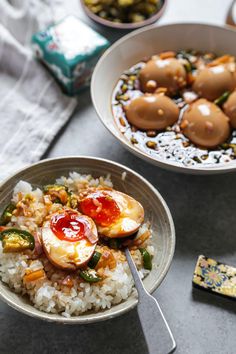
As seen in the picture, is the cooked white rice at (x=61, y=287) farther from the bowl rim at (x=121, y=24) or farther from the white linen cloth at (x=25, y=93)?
the bowl rim at (x=121, y=24)

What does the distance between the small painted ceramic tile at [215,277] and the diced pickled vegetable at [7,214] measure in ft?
1.93

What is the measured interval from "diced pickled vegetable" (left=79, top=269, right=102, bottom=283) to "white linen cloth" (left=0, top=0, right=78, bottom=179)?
0.57m

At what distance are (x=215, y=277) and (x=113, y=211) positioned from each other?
0.38 metres

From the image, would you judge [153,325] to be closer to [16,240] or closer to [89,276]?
[89,276]

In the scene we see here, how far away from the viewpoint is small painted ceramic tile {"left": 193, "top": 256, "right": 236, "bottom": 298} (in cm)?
160

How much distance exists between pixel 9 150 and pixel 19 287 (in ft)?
2.12

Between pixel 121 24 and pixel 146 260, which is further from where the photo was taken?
pixel 121 24

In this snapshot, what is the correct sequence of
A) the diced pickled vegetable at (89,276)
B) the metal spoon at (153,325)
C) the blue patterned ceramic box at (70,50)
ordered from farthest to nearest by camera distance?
the blue patterned ceramic box at (70,50)
the diced pickled vegetable at (89,276)
the metal spoon at (153,325)

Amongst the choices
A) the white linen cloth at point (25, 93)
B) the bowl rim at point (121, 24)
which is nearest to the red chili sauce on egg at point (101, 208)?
the white linen cloth at point (25, 93)

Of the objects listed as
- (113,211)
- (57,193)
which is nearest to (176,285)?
Result: (113,211)

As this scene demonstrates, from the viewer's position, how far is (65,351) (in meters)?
1.51

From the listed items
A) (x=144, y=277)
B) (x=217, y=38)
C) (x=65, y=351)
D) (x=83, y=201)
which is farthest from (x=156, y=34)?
(x=65, y=351)

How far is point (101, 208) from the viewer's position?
1.56m

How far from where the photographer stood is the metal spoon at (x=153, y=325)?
132 centimetres
